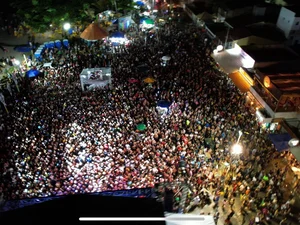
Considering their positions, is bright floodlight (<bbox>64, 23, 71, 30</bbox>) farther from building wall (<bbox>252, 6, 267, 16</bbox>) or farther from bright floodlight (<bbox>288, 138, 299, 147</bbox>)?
bright floodlight (<bbox>288, 138, 299, 147</bbox>)

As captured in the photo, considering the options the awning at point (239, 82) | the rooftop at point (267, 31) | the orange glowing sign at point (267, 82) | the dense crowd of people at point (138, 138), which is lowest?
the dense crowd of people at point (138, 138)

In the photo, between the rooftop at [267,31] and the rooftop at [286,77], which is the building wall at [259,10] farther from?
the rooftop at [286,77]

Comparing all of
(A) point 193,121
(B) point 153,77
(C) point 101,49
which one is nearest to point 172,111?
(A) point 193,121

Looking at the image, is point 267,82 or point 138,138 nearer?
point 138,138

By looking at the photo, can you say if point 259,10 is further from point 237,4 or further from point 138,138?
point 138,138


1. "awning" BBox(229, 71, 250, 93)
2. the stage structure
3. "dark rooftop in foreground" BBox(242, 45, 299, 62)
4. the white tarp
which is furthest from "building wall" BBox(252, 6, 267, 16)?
the white tarp

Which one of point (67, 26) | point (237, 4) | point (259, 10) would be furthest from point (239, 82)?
point (67, 26)

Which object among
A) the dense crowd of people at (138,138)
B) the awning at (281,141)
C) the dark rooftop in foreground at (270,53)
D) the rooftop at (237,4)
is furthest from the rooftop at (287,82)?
the rooftop at (237,4)
